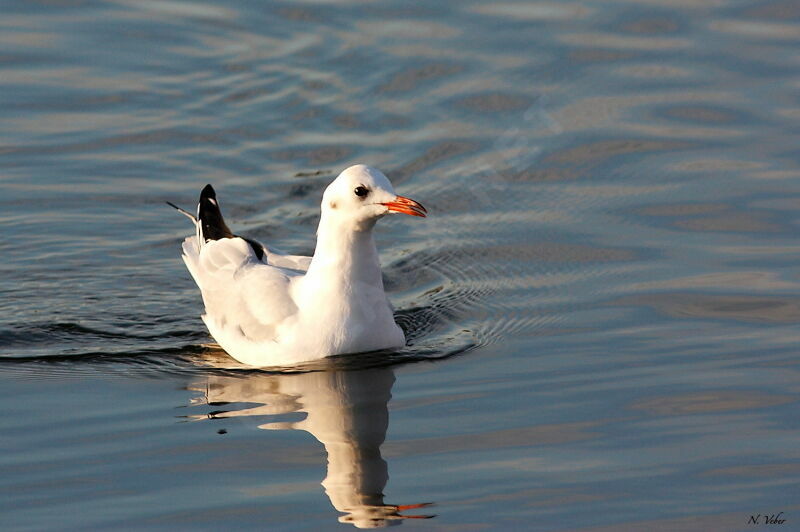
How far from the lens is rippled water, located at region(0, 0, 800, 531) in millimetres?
7449

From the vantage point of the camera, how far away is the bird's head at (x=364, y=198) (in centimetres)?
892

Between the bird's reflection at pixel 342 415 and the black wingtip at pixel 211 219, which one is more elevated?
the black wingtip at pixel 211 219

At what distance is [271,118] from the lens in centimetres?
1423

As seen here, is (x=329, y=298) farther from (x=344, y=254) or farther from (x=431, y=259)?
(x=431, y=259)

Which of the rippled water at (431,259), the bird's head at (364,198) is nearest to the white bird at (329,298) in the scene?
the bird's head at (364,198)

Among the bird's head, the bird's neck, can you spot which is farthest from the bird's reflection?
the bird's head

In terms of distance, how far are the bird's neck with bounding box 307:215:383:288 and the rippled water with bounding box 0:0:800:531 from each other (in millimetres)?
554

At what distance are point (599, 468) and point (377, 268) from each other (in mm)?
2593

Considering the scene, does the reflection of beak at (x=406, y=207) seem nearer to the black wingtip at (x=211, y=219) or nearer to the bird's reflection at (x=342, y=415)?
the bird's reflection at (x=342, y=415)

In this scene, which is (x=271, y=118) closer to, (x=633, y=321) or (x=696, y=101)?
(x=696, y=101)

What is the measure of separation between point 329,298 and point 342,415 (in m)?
1.15

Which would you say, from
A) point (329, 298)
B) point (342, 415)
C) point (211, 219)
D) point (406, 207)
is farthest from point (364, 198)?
point (211, 219)

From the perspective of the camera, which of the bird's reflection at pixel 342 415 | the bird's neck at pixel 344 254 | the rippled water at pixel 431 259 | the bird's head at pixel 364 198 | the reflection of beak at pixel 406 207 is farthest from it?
the bird's neck at pixel 344 254

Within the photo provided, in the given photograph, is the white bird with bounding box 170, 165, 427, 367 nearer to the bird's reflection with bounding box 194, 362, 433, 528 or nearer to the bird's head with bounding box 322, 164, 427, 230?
the bird's head with bounding box 322, 164, 427, 230
